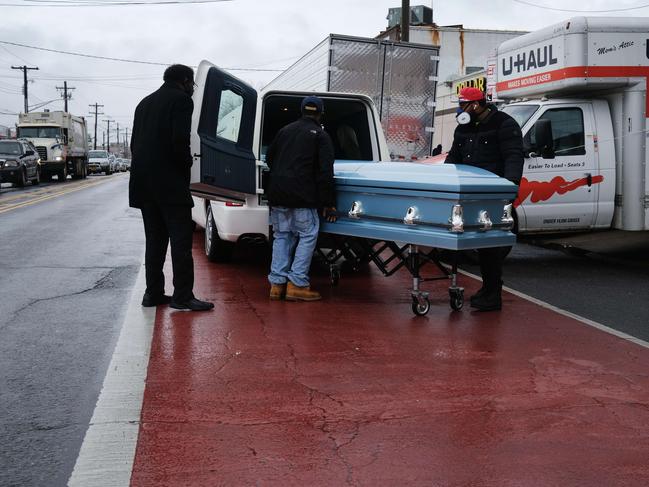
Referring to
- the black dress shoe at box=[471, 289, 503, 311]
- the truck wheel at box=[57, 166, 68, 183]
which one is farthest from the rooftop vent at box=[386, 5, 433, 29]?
the black dress shoe at box=[471, 289, 503, 311]

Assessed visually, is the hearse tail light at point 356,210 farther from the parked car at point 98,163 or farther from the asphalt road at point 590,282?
the parked car at point 98,163

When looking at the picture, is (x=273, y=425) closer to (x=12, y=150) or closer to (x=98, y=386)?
(x=98, y=386)

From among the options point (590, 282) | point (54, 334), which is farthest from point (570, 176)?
point (54, 334)

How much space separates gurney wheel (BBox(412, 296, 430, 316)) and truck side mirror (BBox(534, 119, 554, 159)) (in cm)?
391

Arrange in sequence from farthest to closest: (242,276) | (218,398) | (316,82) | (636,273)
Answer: (316,82)
(636,273)
(242,276)
(218,398)

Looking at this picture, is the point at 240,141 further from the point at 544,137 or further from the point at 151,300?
the point at 544,137

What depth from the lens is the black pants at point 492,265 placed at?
714 cm

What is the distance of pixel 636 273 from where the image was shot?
9.99m

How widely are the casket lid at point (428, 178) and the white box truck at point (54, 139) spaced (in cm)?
3263

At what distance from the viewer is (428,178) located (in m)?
6.55

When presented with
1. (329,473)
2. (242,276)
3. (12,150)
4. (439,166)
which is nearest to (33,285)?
(242,276)

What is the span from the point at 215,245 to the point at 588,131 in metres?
4.98

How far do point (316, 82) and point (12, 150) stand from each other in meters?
21.6

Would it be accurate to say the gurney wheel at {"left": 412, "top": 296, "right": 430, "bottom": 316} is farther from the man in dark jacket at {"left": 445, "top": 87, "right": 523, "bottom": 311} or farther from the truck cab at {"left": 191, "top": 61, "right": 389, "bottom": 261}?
the truck cab at {"left": 191, "top": 61, "right": 389, "bottom": 261}
